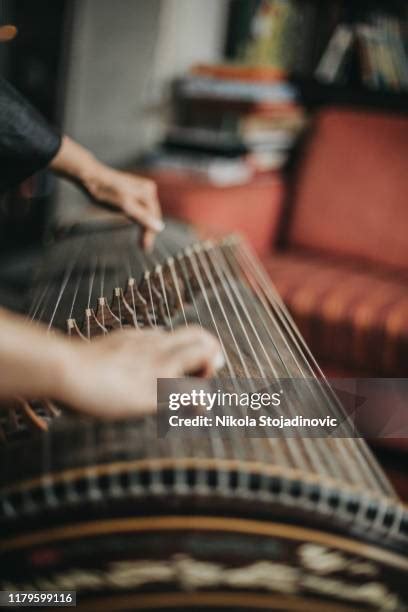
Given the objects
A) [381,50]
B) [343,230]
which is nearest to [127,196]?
[343,230]

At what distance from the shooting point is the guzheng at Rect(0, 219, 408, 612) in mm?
587

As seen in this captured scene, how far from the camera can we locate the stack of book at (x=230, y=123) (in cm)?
270

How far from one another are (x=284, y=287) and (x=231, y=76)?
1.18 meters

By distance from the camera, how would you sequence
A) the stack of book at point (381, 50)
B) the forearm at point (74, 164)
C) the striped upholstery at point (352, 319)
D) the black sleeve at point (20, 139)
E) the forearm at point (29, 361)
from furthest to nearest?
1. the stack of book at point (381, 50)
2. the striped upholstery at point (352, 319)
3. the forearm at point (74, 164)
4. the black sleeve at point (20, 139)
5. the forearm at point (29, 361)

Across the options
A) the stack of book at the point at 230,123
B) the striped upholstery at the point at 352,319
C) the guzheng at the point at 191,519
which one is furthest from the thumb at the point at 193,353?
the stack of book at the point at 230,123

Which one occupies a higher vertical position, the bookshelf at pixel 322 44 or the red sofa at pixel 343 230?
the bookshelf at pixel 322 44

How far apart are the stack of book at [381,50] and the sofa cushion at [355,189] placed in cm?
34

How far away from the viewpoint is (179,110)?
311cm

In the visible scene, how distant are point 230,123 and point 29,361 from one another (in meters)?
2.66

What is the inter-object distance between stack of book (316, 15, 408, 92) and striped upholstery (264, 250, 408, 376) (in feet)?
3.80

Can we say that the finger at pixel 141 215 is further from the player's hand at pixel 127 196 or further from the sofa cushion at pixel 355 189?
the sofa cushion at pixel 355 189

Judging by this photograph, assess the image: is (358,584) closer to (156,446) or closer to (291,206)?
(156,446)

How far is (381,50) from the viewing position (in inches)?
114

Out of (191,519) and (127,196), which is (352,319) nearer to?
(127,196)
